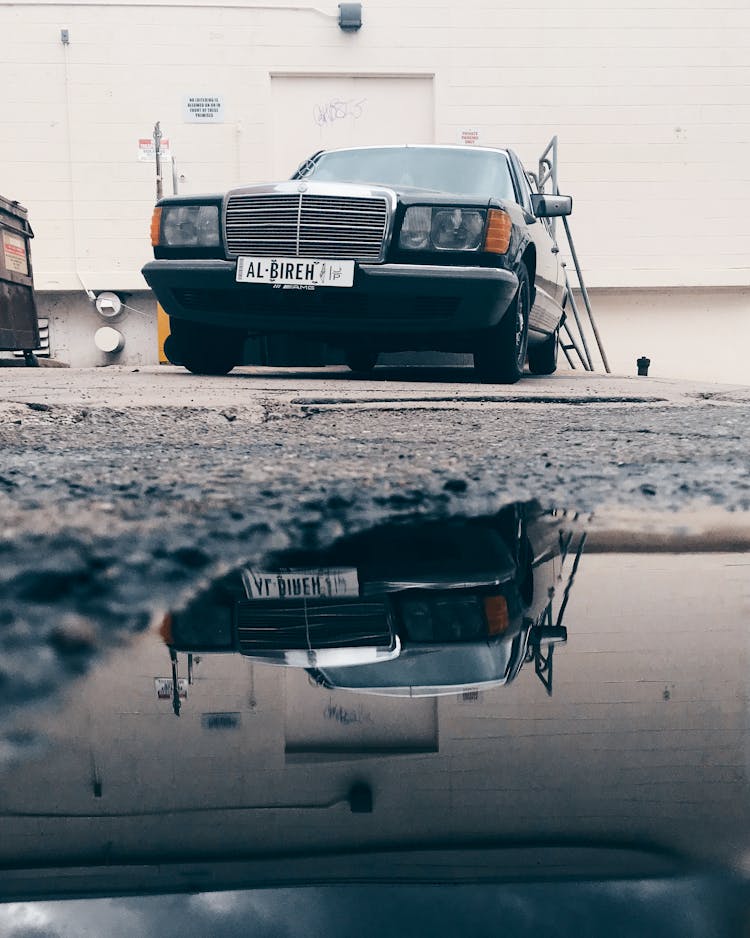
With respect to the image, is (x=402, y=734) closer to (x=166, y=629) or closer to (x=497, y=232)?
(x=166, y=629)

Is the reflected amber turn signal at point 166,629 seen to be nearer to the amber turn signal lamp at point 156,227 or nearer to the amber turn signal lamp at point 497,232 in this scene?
the amber turn signal lamp at point 497,232

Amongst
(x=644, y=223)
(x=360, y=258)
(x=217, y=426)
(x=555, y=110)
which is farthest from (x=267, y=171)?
(x=217, y=426)

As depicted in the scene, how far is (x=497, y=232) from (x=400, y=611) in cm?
368

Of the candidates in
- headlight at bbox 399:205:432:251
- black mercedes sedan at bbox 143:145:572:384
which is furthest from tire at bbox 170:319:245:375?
headlight at bbox 399:205:432:251

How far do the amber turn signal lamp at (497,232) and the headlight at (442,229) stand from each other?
0.03 m

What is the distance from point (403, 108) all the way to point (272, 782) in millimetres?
9973

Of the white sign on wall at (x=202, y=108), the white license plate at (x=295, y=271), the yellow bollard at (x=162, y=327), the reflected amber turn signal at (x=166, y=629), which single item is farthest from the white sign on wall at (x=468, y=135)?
the reflected amber turn signal at (x=166, y=629)

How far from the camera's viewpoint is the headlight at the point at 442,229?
4488mm

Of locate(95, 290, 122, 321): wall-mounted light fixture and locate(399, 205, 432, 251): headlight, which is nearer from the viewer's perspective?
locate(399, 205, 432, 251): headlight

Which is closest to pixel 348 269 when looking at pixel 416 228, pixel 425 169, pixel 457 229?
pixel 416 228

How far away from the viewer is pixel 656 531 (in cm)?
153

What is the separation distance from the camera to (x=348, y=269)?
14.6 feet

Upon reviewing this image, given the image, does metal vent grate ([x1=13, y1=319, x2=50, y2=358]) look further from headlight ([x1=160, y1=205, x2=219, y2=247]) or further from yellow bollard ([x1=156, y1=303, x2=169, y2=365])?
headlight ([x1=160, y1=205, x2=219, y2=247])

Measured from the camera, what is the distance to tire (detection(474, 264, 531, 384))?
15.3 ft
